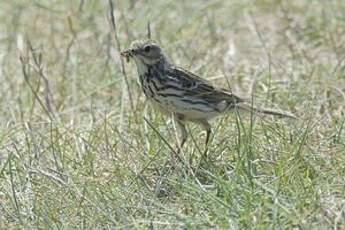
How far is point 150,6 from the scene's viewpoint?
949 cm

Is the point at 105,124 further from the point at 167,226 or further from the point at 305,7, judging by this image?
the point at 305,7

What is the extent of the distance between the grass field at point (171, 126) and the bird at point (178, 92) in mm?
152

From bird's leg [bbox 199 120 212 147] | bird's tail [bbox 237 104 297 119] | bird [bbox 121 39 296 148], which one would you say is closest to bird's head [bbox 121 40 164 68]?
bird [bbox 121 39 296 148]

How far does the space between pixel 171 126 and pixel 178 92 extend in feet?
1.67

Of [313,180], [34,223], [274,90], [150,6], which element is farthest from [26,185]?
[150,6]

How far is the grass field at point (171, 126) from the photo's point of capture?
17.4ft

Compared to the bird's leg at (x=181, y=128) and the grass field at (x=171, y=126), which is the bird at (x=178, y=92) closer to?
the bird's leg at (x=181, y=128)

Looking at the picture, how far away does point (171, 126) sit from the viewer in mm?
6832

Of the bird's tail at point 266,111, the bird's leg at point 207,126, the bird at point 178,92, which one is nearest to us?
the bird at point 178,92

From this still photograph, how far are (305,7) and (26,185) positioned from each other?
425cm

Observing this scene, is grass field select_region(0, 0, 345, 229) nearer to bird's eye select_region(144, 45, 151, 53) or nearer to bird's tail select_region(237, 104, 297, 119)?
bird's tail select_region(237, 104, 297, 119)

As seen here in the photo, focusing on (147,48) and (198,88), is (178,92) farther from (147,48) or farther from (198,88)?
(147,48)

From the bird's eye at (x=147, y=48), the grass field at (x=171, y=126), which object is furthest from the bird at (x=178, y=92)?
the grass field at (x=171, y=126)

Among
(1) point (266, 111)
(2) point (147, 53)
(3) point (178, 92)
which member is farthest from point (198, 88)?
(1) point (266, 111)
